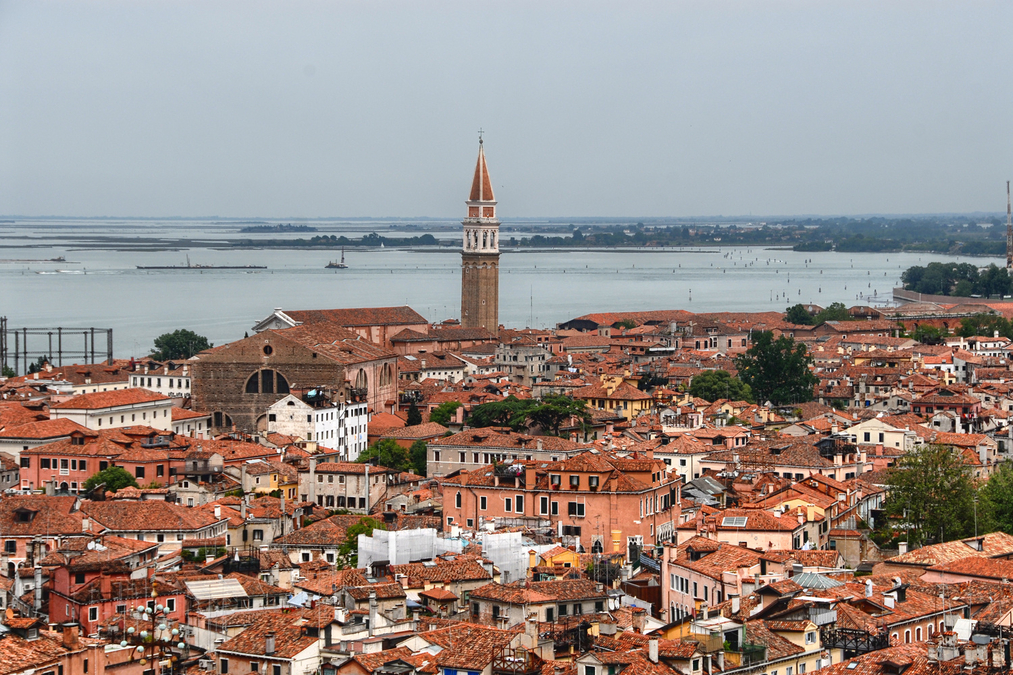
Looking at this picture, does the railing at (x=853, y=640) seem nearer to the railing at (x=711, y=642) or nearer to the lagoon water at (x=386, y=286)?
the railing at (x=711, y=642)

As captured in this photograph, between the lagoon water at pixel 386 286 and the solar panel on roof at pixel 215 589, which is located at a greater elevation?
the solar panel on roof at pixel 215 589

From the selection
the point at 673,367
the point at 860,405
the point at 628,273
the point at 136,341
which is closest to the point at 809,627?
the point at 860,405

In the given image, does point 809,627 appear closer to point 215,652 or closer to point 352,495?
point 215,652

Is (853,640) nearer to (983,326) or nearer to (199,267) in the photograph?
(983,326)

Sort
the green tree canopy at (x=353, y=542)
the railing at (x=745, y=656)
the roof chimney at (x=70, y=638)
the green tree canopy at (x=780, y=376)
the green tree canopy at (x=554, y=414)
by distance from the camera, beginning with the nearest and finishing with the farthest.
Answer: the railing at (x=745, y=656), the roof chimney at (x=70, y=638), the green tree canopy at (x=353, y=542), the green tree canopy at (x=554, y=414), the green tree canopy at (x=780, y=376)

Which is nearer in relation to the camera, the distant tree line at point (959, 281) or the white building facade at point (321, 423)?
the white building facade at point (321, 423)

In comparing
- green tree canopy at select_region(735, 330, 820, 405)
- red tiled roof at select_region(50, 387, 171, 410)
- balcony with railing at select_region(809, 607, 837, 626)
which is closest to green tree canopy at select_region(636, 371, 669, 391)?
green tree canopy at select_region(735, 330, 820, 405)

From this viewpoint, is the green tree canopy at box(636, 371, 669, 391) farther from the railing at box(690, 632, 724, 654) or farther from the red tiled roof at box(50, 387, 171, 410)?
the railing at box(690, 632, 724, 654)

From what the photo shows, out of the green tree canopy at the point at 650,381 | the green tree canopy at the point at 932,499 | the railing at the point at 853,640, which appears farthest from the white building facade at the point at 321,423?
the railing at the point at 853,640
